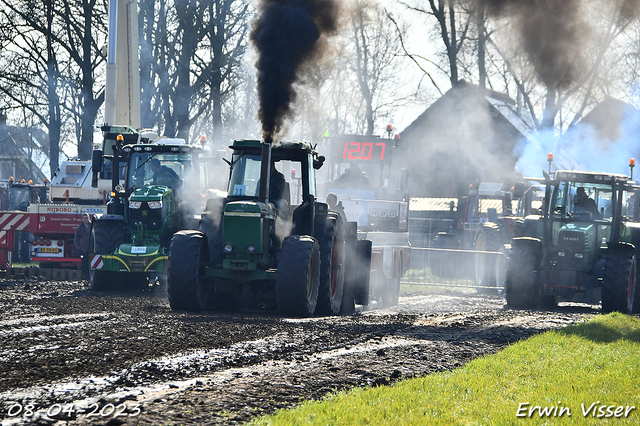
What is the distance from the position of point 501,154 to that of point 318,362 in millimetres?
40921

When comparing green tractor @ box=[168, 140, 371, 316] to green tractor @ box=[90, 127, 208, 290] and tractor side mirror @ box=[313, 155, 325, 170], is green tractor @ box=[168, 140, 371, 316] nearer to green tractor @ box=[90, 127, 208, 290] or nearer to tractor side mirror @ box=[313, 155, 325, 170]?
tractor side mirror @ box=[313, 155, 325, 170]

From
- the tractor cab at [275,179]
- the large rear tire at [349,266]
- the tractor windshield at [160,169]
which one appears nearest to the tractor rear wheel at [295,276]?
the tractor cab at [275,179]

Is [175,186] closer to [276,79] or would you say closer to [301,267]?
[276,79]

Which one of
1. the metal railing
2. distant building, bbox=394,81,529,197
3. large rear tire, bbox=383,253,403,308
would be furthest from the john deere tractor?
distant building, bbox=394,81,529,197

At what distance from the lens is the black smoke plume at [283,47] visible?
13.2 meters

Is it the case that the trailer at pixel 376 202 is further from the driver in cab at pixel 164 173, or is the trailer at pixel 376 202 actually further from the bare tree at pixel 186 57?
the bare tree at pixel 186 57

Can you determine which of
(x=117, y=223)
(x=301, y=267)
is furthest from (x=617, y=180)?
(x=117, y=223)

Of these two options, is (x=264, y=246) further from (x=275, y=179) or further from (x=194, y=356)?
(x=194, y=356)

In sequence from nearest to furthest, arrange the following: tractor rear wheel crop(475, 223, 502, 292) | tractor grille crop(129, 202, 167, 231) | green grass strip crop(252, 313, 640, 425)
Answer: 1. green grass strip crop(252, 313, 640, 425)
2. tractor grille crop(129, 202, 167, 231)
3. tractor rear wheel crop(475, 223, 502, 292)

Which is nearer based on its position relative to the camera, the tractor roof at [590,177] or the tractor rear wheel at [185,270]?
the tractor rear wheel at [185,270]

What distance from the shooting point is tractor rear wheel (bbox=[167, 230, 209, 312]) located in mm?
10430

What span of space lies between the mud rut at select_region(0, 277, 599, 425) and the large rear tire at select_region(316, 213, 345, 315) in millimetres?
793

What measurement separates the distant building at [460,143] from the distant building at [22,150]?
894 inches

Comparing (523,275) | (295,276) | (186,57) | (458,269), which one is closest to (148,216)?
(295,276)
